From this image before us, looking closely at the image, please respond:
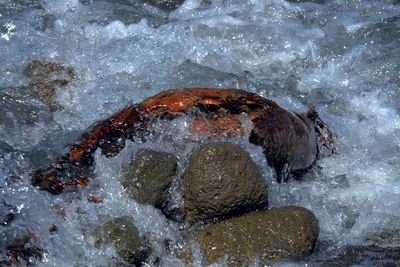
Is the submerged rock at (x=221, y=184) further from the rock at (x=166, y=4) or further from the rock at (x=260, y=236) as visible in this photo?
the rock at (x=166, y=4)

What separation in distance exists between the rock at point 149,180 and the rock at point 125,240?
0.20m

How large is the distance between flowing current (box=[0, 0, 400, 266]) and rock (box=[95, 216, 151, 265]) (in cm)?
5

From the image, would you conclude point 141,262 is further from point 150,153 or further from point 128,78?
point 128,78

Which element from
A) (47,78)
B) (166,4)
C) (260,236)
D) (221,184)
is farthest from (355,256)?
(166,4)

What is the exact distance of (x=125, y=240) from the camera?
3.57 meters

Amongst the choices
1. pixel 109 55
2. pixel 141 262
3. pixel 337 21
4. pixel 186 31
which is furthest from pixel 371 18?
Result: pixel 141 262

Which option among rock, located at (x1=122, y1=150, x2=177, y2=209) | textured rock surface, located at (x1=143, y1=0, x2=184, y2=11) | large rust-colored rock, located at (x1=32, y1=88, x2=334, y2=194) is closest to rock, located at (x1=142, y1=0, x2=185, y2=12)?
textured rock surface, located at (x1=143, y1=0, x2=184, y2=11)

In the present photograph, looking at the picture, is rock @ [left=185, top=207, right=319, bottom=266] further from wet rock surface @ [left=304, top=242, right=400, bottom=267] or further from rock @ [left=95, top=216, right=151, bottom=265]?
rock @ [left=95, top=216, right=151, bottom=265]

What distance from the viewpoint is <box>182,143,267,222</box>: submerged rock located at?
372cm

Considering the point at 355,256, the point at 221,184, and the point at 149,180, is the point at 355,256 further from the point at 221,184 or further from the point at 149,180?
the point at 149,180

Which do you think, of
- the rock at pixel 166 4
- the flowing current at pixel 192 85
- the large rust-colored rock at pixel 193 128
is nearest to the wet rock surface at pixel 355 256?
the flowing current at pixel 192 85

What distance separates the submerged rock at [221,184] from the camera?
12.2 ft

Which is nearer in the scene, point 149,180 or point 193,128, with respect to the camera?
point 149,180

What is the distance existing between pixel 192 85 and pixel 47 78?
1113 millimetres
